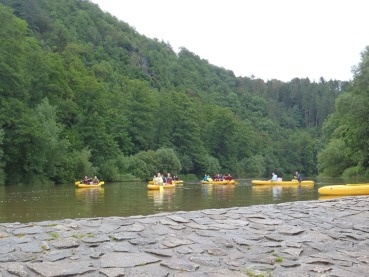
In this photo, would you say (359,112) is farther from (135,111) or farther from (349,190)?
(135,111)

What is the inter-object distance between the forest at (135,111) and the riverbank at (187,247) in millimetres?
25840

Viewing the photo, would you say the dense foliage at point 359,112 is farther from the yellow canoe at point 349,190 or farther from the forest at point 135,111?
the yellow canoe at point 349,190

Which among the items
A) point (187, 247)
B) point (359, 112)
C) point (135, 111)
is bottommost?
point (187, 247)

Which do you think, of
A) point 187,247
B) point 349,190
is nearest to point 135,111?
point 349,190

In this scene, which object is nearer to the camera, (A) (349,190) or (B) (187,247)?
(B) (187,247)

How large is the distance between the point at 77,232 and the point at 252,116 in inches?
4777

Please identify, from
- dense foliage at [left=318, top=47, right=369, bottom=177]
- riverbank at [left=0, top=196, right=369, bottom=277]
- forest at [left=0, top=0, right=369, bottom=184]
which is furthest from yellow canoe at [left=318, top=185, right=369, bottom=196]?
forest at [left=0, top=0, right=369, bottom=184]

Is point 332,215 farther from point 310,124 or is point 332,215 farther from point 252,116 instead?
point 310,124

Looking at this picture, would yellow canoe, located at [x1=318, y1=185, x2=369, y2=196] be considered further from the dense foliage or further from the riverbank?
the dense foliage

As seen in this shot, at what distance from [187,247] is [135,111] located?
193 ft

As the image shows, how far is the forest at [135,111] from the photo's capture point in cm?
3475

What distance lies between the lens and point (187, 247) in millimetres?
6168

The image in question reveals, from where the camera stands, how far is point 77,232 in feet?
21.1

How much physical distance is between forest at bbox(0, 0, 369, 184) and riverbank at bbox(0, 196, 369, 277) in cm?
2584
